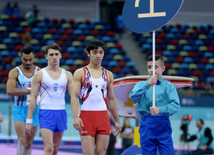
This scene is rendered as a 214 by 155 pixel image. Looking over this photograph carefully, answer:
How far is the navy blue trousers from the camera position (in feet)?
11.1

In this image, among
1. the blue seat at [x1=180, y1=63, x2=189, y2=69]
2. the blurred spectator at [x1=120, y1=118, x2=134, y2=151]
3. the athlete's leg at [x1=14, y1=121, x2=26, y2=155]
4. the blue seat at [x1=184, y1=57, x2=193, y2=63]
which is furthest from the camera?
the blue seat at [x1=184, y1=57, x2=193, y2=63]

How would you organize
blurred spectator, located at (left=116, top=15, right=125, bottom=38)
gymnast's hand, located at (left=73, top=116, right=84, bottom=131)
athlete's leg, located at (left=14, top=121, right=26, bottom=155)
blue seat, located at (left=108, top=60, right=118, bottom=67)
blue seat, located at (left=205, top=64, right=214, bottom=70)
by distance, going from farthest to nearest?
blurred spectator, located at (left=116, top=15, right=125, bottom=38), blue seat, located at (left=205, top=64, right=214, bottom=70), blue seat, located at (left=108, top=60, right=118, bottom=67), athlete's leg, located at (left=14, top=121, right=26, bottom=155), gymnast's hand, located at (left=73, top=116, right=84, bottom=131)

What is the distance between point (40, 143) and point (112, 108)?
5.79m

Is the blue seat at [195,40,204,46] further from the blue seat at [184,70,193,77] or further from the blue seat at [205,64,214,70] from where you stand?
the blue seat at [184,70,193,77]

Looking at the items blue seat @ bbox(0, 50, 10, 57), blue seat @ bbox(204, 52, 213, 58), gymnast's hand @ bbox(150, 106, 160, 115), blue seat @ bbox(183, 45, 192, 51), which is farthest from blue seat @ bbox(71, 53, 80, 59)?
gymnast's hand @ bbox(150, 106, 160, 115)

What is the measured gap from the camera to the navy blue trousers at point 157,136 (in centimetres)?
337

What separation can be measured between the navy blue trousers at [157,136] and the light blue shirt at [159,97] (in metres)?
0.09

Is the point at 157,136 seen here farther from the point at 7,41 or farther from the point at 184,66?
the point at 184,66

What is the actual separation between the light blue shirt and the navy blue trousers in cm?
9

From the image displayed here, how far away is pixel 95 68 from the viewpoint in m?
3.44

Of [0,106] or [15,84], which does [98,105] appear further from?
[0,106]

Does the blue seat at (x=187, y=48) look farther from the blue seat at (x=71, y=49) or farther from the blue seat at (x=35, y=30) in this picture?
the blue seat at (x=35, y=30)

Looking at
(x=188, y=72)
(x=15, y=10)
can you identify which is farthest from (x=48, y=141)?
(x=15, y=10)

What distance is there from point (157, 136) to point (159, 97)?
0.45 meters
